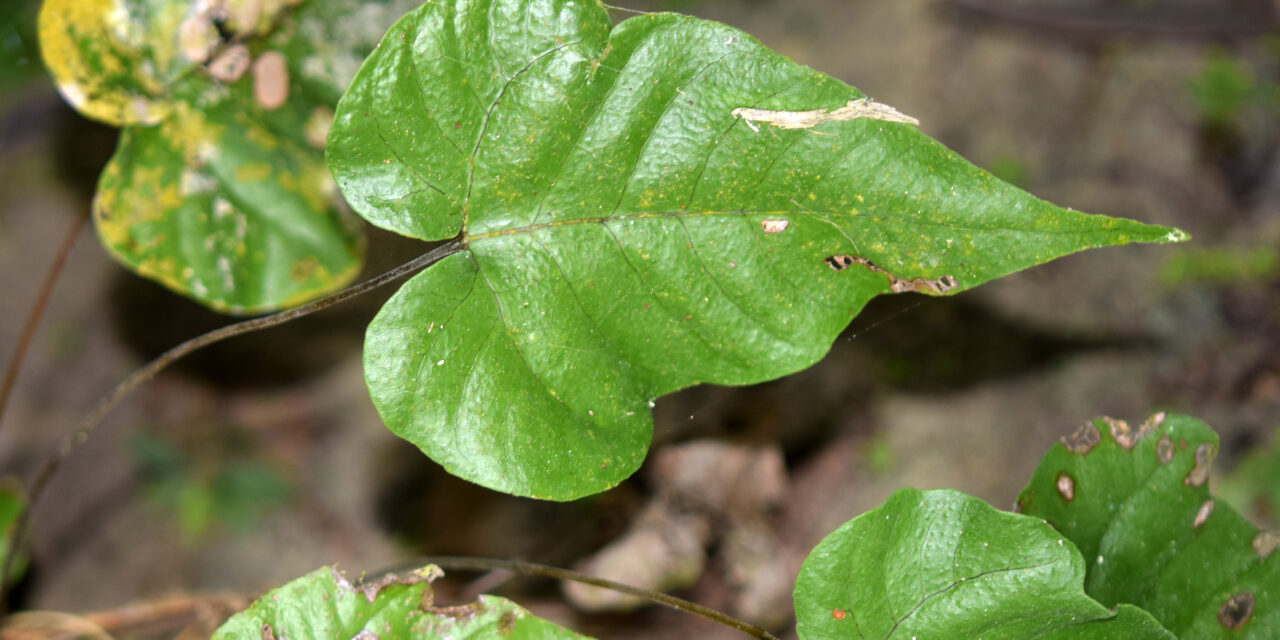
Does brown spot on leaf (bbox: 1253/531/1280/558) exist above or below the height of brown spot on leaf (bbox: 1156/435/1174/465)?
below

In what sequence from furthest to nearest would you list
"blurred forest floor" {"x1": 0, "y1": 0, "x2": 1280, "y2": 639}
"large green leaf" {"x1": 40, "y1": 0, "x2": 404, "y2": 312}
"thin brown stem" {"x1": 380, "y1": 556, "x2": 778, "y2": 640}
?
"blurred forest floor" {"x1": 0, "y1": 0, "x2": 1280, "y2": 639}, "large green leaf" {"x1": 40, "y1": 0, "x2": 404, "y2": 312}, "thin brown stem" {"x1": 380, "y1": 556, "x2": 778, "y2": 640}

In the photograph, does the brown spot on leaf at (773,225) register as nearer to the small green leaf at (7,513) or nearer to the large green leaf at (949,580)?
the large green leaf at (949,580)

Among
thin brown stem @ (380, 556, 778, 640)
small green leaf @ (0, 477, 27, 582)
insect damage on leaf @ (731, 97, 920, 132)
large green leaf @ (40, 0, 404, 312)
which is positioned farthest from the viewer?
small green leaf @ (0, 477, 27, 582)

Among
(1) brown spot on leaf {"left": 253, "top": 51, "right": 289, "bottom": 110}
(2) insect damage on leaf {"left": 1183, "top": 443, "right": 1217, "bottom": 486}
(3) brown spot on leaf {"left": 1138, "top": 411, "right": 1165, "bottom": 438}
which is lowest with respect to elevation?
(2) insect damage on leaf {"left": 1183, "top": 443, "right": 1217, "bottom": 486}

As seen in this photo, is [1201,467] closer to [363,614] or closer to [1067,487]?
[1067,487]

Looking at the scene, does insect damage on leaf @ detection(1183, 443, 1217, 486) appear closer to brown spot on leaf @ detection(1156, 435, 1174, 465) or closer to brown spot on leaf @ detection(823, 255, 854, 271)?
brown spot on leaf @ detection(1156, 435, 1174, 465)

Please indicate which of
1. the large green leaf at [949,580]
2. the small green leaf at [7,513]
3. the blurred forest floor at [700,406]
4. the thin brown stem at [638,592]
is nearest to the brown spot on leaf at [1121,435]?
the large green leaf at [949,580]

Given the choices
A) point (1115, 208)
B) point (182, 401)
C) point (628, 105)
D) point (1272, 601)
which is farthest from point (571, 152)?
point (1115, 208)

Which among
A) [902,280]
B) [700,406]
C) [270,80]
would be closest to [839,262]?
[902,280]

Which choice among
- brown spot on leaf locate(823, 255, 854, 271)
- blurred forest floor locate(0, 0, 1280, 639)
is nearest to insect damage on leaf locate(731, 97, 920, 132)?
brown spot on leaf locate(823, 255, 854, 271)
